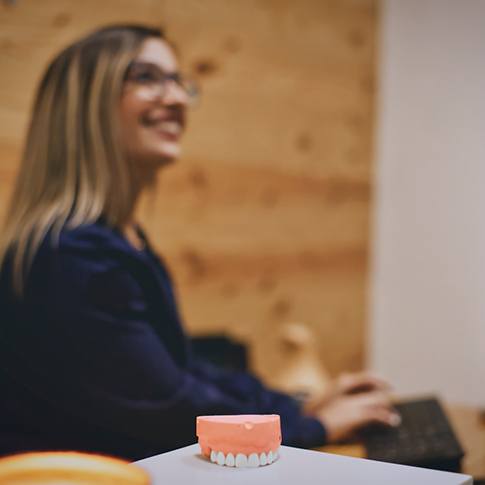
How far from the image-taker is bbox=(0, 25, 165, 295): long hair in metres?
1.18

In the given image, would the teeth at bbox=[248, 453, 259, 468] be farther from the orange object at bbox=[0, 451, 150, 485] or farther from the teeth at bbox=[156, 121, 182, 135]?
the teeth at bbox=[156, 121, 182, 135]

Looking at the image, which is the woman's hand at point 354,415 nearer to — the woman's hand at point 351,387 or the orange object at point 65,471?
the woman's hand at point 351,387

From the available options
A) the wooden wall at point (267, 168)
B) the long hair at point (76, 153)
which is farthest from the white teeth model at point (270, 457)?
the wooden wall at point (267, 168)

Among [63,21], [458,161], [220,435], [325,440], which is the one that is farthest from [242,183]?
[220,435]

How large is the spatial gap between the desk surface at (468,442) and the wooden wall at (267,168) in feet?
2.10

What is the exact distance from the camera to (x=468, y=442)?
1354 mm

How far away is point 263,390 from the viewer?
1373mm

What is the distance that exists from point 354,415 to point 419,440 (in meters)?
0.12

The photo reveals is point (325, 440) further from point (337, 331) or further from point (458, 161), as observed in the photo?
point (337, 331)

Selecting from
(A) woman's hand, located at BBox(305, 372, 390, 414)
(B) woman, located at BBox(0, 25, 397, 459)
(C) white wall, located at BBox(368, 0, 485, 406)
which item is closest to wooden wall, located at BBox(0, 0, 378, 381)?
(C) white wall, located at BBox(368, 0, 485, 406)

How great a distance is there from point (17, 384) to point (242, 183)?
3.48 feet

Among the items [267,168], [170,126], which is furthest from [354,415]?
[267,168]

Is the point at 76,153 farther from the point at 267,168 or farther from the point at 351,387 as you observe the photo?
the point at 267,168

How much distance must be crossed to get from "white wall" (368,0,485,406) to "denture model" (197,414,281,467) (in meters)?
1.34
